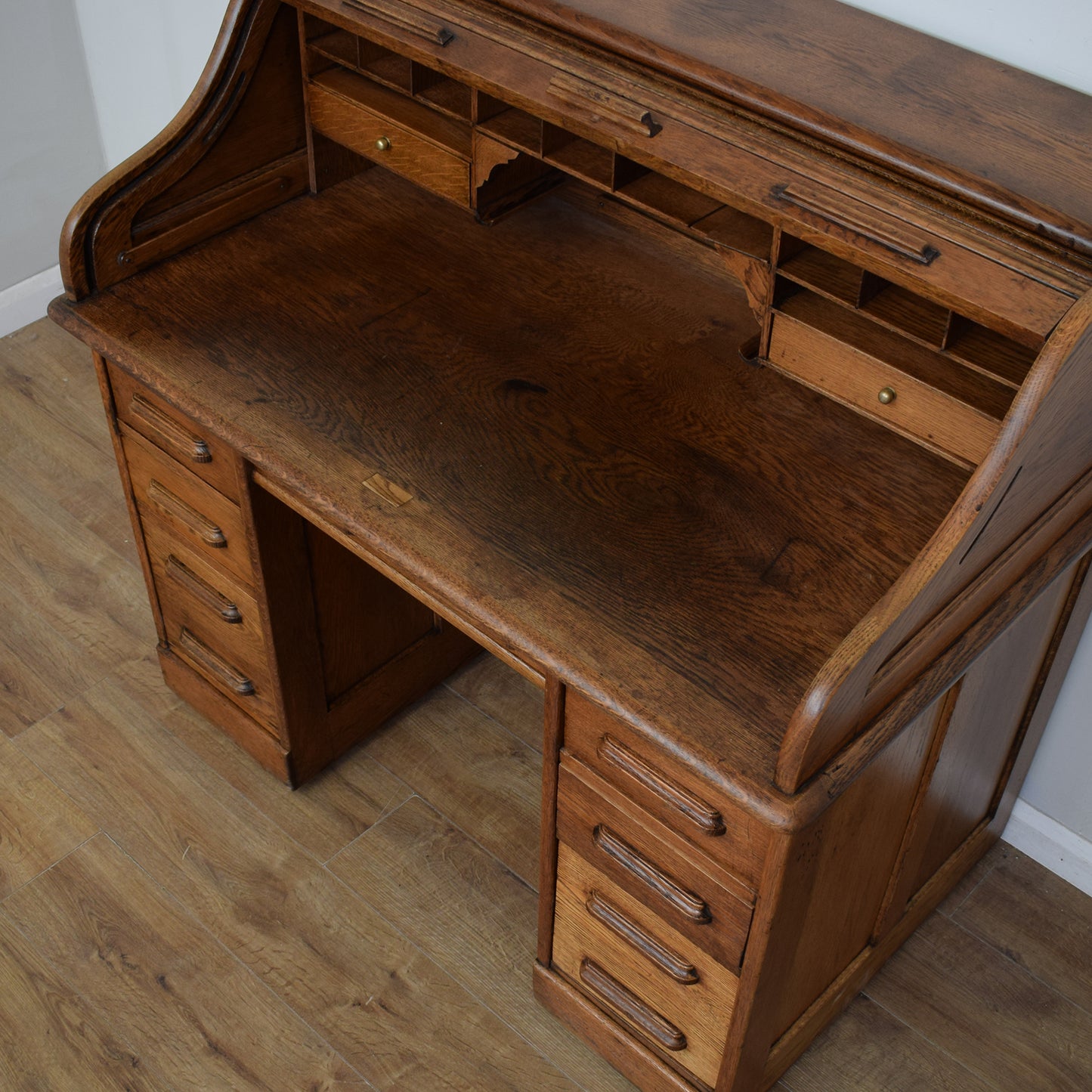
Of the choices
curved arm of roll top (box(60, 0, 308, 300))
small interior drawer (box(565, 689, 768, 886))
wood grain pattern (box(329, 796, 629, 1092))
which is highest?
curved arm of roll top (box(60, 0, 308, 300))

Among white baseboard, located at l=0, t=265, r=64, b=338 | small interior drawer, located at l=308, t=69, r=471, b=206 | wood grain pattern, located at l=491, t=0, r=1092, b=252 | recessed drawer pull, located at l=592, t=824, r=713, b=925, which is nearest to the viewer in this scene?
wood grain pattern, located at l=491, t=0, r=1092, b=252

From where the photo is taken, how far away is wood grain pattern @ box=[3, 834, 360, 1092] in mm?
2010

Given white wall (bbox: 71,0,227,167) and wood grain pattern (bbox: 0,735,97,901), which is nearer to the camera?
wood grain pattern (bbox: 0,735,97,901)

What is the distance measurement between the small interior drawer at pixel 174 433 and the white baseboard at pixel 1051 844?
1.49 metres

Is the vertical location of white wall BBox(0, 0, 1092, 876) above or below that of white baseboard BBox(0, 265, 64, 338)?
above

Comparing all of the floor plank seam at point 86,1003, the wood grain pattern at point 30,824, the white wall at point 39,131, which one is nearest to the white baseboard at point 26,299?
the white wall at point 39,131

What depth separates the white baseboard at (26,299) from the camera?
3416 mm

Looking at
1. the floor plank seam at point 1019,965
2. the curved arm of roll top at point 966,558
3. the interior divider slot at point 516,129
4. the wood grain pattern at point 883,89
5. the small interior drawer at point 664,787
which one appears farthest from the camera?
the floor plank seam at point 1019,965

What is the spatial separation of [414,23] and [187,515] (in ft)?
2.85

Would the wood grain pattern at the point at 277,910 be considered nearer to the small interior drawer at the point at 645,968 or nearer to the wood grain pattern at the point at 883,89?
the small interior drawer at the point at 645,968

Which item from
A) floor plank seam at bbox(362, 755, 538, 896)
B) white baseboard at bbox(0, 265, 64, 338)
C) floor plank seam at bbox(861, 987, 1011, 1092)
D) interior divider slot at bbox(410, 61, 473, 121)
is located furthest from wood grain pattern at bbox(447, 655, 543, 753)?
white baseboard at bbox(0, 265, 64, 338)

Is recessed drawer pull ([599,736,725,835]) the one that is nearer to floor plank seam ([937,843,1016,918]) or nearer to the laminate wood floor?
the laminate wood floor

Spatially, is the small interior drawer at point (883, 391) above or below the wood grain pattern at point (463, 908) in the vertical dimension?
above

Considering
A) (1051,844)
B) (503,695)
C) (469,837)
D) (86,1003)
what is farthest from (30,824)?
(1051,844)
